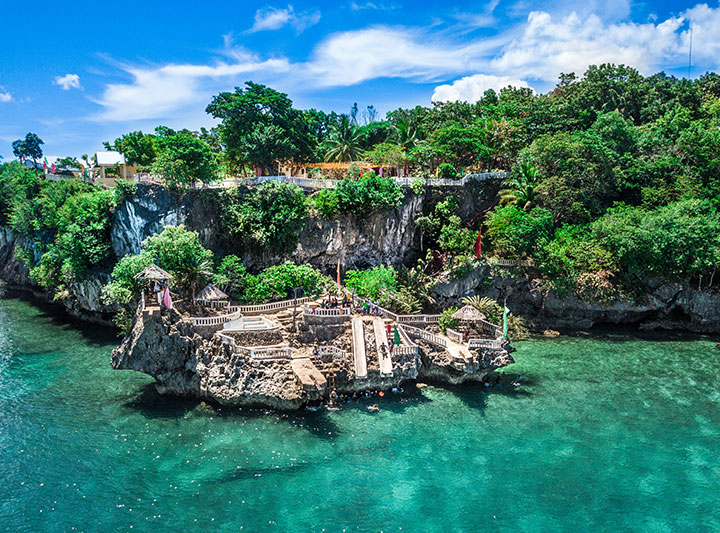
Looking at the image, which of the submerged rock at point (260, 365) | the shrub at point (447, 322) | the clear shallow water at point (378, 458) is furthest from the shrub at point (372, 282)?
the clear shallow water at point (378, 458)

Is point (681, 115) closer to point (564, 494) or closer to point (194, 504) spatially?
point (564, 494)

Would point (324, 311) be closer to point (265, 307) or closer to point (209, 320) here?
point (265, 307)

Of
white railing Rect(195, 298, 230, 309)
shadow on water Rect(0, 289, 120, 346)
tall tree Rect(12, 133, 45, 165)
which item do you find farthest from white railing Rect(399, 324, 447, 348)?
tall tree Rect(12, 133, 45, 165)

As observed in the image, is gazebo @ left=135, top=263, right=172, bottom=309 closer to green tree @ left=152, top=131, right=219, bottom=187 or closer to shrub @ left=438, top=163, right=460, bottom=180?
green tree @ left=152, top=131, right=219, bottom=187

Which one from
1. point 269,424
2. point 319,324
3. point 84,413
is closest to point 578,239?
point 319,324

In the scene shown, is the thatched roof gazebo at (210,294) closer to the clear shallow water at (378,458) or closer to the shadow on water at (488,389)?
the clear shallow water at (378,458)

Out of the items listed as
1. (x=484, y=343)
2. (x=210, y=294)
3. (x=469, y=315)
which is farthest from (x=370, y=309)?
(x=210, y=294)
